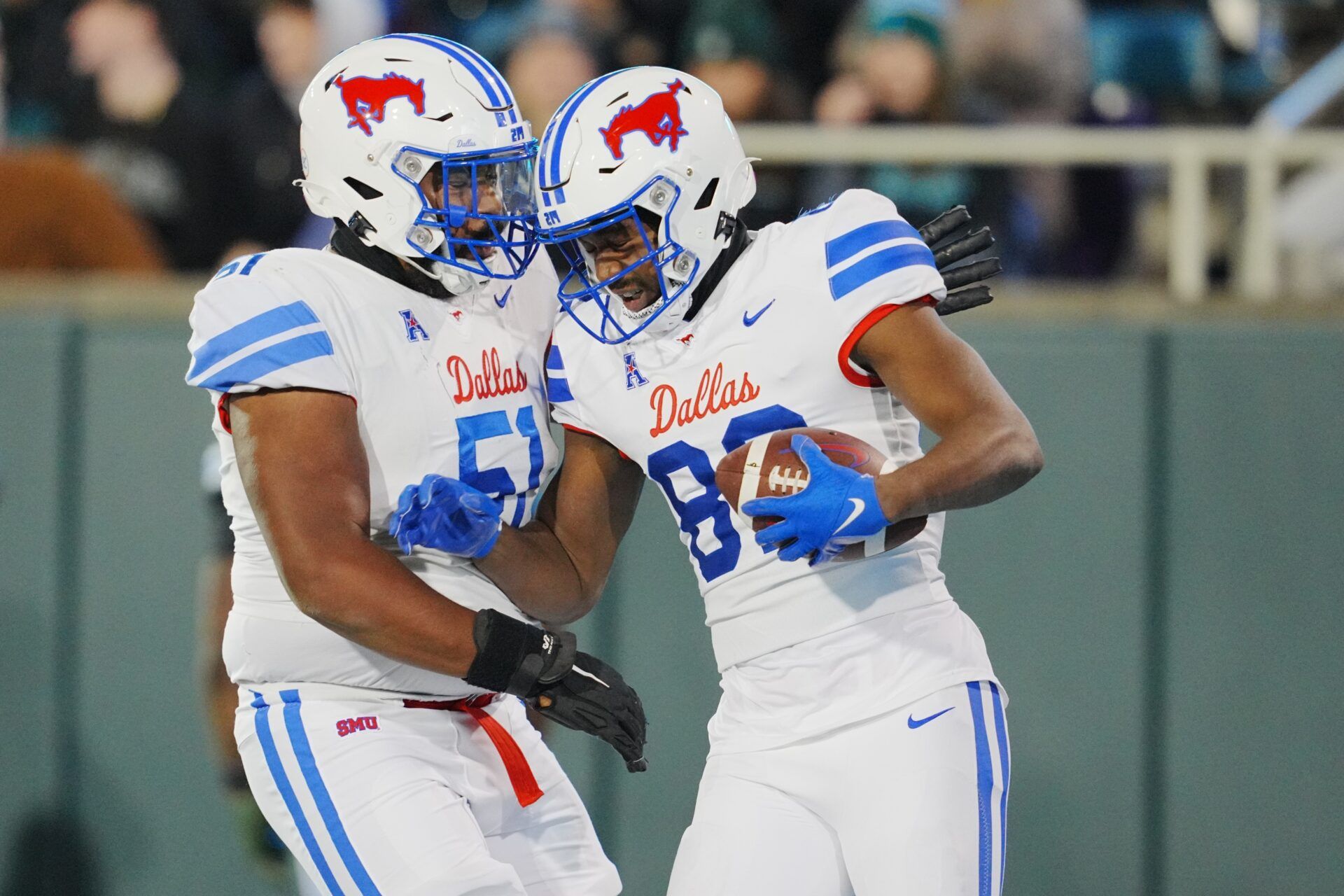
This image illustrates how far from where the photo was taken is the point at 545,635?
280 cm

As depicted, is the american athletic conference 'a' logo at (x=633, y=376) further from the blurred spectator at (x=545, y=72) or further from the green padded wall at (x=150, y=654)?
the blurred spectator at (x=545, y=72)

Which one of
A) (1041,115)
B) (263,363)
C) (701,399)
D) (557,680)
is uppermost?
(1041,115)

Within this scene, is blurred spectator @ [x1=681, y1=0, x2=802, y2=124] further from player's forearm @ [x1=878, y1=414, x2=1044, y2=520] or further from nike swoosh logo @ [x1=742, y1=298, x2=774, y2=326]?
player's forearm @ [x1=878, y1=414, x2=1044, y2=520]

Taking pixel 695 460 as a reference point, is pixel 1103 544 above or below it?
below

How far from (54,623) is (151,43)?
2433 mm

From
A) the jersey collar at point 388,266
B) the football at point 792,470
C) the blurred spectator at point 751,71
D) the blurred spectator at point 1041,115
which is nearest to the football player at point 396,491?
the jersey collar at point 388,266

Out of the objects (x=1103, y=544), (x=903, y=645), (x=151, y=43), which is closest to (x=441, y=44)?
(x=903, y=645)

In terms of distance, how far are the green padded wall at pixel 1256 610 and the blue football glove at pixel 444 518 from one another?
2.32 m

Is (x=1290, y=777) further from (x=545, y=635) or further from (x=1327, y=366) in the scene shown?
(x=545, y=635)

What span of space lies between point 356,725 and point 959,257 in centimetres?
136

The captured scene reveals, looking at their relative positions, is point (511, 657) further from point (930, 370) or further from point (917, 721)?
point (930, 370)

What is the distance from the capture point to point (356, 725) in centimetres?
282

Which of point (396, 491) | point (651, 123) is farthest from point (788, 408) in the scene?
point (396, 491)

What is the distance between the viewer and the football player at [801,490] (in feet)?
8.78
